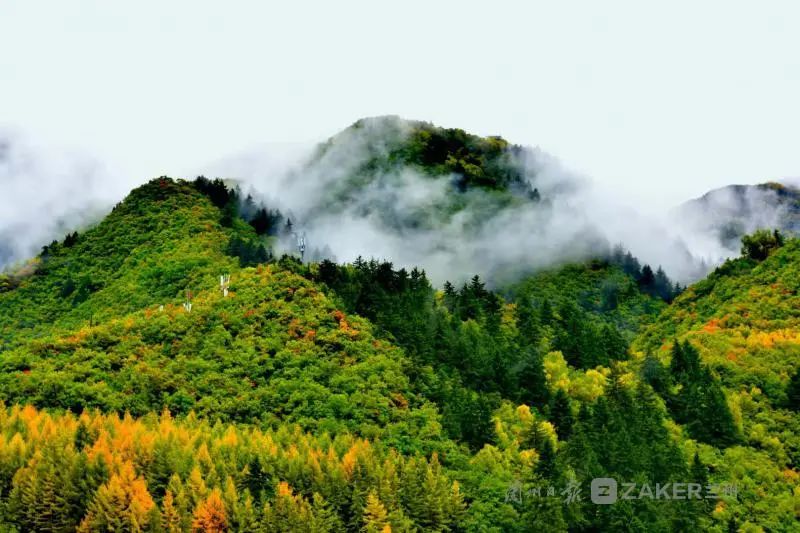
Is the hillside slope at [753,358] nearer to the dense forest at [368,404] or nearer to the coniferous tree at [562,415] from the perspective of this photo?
the dense forest at [368,404]

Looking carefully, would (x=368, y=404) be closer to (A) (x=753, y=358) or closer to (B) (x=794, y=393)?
(B) (x=794, y=393)

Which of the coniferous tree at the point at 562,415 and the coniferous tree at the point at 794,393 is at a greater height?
the coniferous tree at the point at 562,415

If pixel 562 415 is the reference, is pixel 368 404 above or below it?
above

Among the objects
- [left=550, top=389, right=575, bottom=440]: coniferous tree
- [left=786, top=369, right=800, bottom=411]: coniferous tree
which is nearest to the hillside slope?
[left=786, top=369, right=800, bottom=411]: coniferous tree

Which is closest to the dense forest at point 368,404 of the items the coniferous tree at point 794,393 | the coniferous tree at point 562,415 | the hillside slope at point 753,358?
the coniferous tree at point 794,393

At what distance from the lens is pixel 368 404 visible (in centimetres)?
6725

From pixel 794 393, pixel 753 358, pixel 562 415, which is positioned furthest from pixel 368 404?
pixel 753 358

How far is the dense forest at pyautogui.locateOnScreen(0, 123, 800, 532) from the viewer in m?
53.9

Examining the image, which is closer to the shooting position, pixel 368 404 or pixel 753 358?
pixel 368 404

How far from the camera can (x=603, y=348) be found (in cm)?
9062

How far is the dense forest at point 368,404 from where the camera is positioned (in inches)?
2124

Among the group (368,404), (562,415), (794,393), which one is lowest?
(794,393)

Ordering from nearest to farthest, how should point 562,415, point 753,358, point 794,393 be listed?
1. point 562,415
2. point 794,393
3. point 753,358

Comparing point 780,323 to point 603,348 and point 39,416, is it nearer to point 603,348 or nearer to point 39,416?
point 603,348
